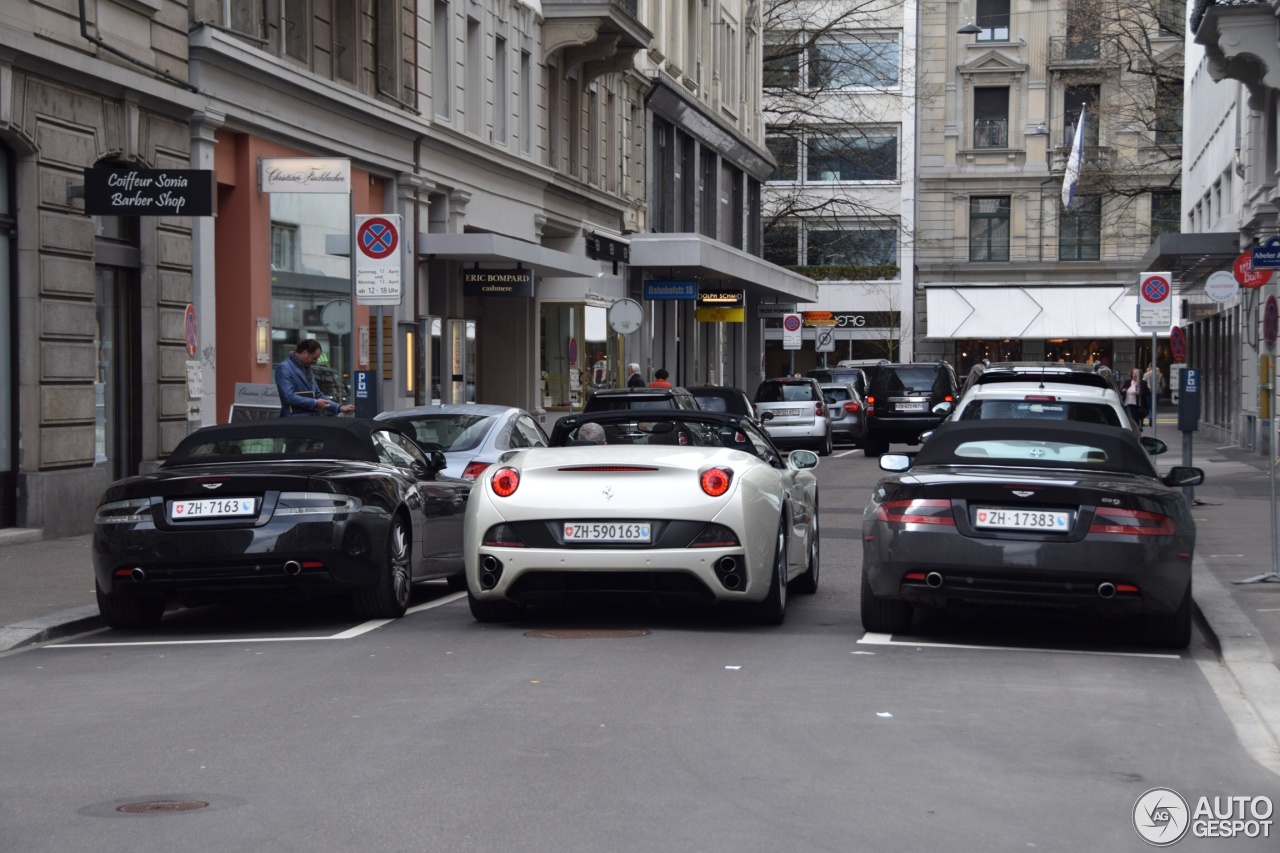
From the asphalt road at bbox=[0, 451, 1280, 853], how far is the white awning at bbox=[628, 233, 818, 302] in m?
32.1

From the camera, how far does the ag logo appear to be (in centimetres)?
575

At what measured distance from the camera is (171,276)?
1955cm

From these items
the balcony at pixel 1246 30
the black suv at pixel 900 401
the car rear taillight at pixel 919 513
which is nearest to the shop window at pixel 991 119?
the black suv at pixel 900 401

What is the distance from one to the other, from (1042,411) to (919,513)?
5.18m

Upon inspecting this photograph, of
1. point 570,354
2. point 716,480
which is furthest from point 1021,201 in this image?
point 716,480

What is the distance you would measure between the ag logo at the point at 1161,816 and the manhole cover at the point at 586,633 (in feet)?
14.0

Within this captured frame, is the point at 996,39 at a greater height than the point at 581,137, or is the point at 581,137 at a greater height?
the point at 996,39

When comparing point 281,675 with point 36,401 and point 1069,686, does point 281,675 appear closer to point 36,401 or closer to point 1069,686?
point 1069,686

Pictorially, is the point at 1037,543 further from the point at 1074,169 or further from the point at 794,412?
the point at 1074,169

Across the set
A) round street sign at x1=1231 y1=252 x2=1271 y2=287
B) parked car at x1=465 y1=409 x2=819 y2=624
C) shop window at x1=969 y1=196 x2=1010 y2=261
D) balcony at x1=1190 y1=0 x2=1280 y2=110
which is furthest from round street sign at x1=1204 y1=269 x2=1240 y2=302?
shop window at x1=969 y1=196 x2=1010 y2=261

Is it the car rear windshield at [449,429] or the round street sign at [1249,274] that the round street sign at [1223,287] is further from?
the car rear windshield at [449,429]

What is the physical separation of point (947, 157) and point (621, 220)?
32257 mm

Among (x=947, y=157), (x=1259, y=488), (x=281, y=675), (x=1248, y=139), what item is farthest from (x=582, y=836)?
(x=947, y=157)

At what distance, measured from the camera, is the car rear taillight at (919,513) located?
9.75 meters
